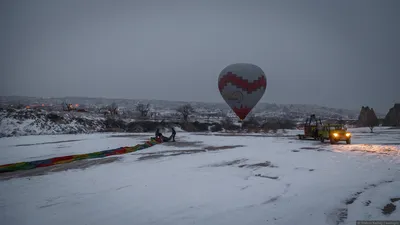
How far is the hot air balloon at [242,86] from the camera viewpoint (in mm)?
24297

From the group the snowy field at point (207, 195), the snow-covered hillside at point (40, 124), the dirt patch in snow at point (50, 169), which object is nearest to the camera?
the snowy field at point (207, 195)

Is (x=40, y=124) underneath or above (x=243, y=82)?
underneath

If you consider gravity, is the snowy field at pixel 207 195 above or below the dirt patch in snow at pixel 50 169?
above

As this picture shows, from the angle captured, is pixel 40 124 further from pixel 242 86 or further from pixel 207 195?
pixel 207 195

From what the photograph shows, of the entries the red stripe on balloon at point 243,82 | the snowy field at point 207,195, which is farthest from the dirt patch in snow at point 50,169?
the red stripe on balloon at point 243,82

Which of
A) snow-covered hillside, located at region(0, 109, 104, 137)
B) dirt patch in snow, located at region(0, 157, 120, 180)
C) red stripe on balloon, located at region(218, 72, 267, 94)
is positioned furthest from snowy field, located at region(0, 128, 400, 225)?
snow-covered hillside, located at region(0, 109, 104, 137)

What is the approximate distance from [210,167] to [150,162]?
3581 millimetres

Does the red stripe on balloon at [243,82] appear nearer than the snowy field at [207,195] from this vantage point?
No

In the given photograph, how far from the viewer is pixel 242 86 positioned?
24.3 metres

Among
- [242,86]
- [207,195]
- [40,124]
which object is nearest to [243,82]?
[242,86]

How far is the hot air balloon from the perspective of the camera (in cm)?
2430

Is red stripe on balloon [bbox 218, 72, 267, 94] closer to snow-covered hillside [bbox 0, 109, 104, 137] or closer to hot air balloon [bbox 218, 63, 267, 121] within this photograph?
hot air balloon [bbox 218, 63, 267, 121]

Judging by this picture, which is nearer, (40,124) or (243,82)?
(243,82)

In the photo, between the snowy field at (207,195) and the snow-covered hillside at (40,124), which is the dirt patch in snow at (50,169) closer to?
the snowy field at (207,195)
